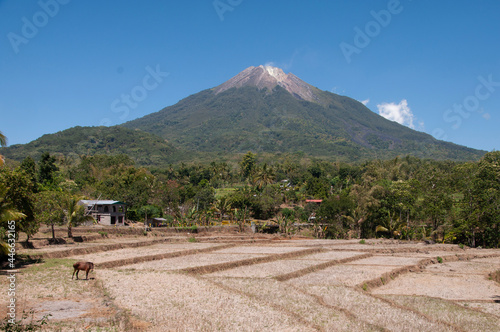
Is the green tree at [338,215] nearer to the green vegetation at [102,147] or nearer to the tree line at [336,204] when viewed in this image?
the tree line at [336,204]

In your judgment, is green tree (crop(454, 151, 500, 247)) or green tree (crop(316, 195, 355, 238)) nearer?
green tree (crop(454, 151, 500, 247))

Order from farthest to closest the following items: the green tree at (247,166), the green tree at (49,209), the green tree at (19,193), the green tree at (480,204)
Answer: the green tree at (247,166) → the green tree at (480,204) → the green tree at (49,209) → the green tree at (19,193)

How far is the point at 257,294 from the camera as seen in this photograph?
1377 cm

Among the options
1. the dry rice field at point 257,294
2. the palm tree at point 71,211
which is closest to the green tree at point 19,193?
the dry rice field at point 257,294

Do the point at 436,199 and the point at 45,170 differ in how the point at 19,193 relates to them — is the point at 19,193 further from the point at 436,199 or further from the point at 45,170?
the point at 45,170

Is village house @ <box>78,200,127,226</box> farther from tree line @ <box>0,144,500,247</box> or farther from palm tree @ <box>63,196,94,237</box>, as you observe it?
palm tree @ <box>63,196,94,237</box>

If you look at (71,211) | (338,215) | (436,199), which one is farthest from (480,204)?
(71,211)

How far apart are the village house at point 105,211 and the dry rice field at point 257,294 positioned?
19.2 m

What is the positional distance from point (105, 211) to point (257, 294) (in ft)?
109

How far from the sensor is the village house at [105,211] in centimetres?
4162

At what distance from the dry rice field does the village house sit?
63.0 ft

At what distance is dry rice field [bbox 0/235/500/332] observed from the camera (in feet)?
33.4

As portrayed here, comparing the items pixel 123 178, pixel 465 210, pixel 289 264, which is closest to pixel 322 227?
pixel 465 210

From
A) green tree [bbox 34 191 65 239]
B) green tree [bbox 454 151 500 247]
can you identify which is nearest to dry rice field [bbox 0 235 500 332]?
green tree [bbox 34 191 65 239]
